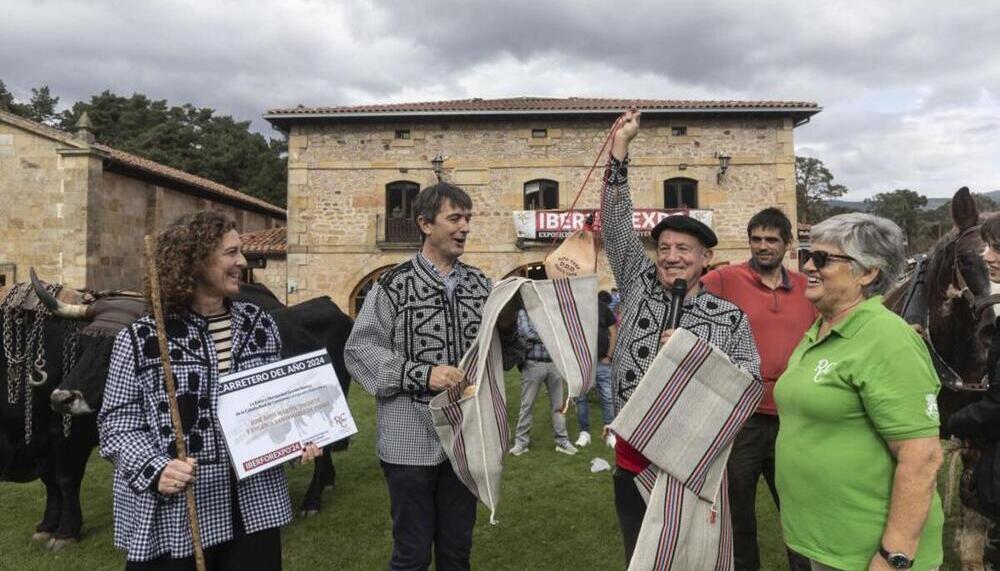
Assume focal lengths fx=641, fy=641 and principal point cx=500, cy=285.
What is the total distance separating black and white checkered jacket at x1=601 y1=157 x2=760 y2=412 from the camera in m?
2.41

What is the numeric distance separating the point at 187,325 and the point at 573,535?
3372mm

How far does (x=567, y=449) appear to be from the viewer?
275 inches

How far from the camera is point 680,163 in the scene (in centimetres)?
1917

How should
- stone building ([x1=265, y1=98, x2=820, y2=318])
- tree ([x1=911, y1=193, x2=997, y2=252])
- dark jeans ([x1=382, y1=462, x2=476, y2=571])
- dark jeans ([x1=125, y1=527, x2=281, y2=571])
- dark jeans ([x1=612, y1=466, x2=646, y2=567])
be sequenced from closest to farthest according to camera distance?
dark jeans ([x1=125, y1=527, x2=281, y2=571]), dark jeans ([x1=612, y1=466, x2=646, y2=567]), dark jeans ([x1=382, y1=462, x2=476, y2=571]), tree ([x1=911, y1=193, x2=997, y2=252]), stone building ([x1=265, y1=98, x2=820, y2=318])

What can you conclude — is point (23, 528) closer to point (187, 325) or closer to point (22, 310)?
point (22, 310)

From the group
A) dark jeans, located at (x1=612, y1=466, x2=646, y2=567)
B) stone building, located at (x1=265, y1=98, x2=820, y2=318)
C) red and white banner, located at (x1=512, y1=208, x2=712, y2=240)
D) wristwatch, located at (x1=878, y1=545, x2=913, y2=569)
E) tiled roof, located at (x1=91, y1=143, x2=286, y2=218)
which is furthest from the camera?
stone building, located at (x1=265, y1=98, x2=820, y2=318)

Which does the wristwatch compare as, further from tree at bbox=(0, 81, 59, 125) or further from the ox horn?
tree at bbox=(0, 81, 59, 125)

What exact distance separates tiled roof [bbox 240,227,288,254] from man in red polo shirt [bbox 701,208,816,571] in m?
18.0

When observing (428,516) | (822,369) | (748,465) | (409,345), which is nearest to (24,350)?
(409,345)

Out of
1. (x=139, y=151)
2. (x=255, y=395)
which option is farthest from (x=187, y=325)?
(x=139, y=151)

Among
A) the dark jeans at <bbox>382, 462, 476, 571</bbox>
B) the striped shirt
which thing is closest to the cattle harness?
the striped shirt

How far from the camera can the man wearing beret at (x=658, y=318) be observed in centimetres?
241

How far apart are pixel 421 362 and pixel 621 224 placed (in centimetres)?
100

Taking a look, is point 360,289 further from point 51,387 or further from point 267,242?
point 51,387
